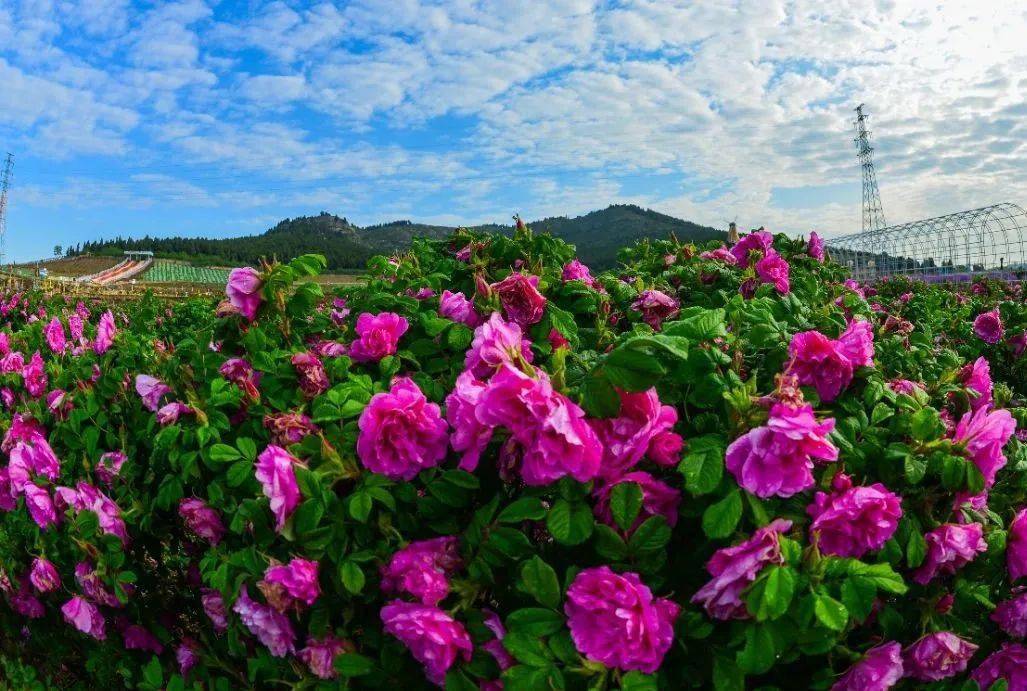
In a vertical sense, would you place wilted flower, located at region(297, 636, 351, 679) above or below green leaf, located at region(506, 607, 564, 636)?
below

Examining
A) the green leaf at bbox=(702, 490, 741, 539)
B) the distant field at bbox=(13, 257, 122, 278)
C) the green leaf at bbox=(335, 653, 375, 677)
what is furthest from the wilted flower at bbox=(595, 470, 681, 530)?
the distant field at bbox=(13, 257, 122, 278)

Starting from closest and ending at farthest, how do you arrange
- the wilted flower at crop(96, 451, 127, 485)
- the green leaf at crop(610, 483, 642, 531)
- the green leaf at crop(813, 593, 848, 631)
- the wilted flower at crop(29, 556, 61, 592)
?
→ the green leaf at crop(813, 593, 848, 631) < the green leaf at crop(610, 483, 642, 531) < the wilted flower at crop(96, 451, 127, 485) < the wilted flower at crop(29, 556, 61, 592)

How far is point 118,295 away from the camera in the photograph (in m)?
16.9

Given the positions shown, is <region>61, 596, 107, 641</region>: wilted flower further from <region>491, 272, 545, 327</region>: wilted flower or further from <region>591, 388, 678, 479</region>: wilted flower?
<region>591, 388, 678, 479</region>: wilted flower

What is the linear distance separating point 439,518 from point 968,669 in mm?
1536

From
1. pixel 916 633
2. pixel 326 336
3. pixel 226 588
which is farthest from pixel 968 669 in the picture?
pixel 326 336

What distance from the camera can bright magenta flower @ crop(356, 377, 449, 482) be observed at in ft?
5.35

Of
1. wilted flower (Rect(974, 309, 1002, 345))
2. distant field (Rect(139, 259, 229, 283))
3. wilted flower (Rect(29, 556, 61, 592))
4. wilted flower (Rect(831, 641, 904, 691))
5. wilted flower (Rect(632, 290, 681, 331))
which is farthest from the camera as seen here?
distant field (Rect(139, 259, 229, 283))

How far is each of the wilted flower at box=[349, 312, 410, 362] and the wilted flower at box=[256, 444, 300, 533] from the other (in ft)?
1.68

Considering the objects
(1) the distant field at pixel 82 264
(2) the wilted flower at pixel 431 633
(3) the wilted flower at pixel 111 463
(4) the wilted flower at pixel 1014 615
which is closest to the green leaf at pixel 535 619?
(2) the wilted flower at pixel 431 633

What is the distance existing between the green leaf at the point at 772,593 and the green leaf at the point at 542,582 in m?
0.38

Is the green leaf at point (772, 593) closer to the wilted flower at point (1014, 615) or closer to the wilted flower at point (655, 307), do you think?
the wilted flower at point (1014, 615)

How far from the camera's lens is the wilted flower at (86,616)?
2656mm

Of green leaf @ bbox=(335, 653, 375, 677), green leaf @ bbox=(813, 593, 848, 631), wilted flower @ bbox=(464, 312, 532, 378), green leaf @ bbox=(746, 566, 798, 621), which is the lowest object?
green leaf @ bbox=(335, 653, 375, 677)
